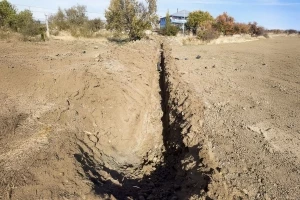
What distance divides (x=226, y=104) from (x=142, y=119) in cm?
283

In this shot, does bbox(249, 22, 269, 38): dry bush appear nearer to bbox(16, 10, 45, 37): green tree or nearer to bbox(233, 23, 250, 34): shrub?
bbox(233, 23, 250, 34): shrub

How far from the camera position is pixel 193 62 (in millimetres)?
18922

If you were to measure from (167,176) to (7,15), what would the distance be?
3287 centimetres

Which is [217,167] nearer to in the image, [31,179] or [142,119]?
[31,179]

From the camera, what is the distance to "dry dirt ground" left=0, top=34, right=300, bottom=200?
5305mm

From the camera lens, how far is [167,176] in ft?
22.1

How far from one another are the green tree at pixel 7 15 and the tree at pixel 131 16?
38.1ft

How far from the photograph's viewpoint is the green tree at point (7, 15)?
1298 inches

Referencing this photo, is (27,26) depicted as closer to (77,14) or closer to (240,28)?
(77,14)

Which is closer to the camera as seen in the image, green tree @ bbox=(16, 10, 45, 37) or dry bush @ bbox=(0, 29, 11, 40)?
dry bush @ bbox=(0, 29, 11, 40)

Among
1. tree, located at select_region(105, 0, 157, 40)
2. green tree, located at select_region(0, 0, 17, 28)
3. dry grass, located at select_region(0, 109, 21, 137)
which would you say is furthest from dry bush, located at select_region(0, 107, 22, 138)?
green tree, located at select_region(0, 0, 17, 28)

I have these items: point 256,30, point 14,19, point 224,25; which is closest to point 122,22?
point 14,19

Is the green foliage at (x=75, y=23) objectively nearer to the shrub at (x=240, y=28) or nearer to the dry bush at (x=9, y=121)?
the shrub at (x=240, y=28)

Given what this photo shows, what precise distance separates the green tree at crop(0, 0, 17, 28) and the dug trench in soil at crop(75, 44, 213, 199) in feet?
101
